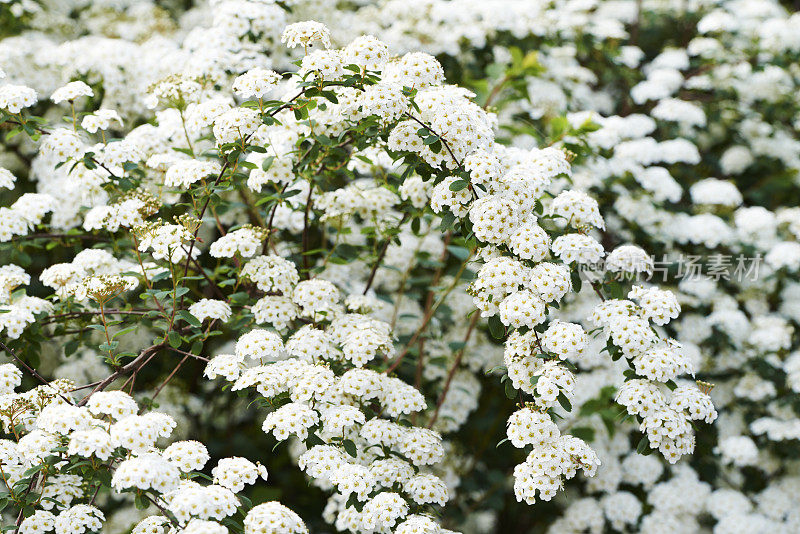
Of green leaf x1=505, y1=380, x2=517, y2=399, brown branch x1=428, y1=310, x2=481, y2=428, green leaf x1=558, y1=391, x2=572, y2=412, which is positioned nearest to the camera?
green leaf x1=558, y1=391, x2=572, y2=412

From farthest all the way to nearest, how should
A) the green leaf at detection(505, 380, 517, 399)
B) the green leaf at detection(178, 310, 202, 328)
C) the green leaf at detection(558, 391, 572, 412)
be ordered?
the green leaf at detection(178, 310, 202, 328)
the green leaf at detection(505, 380, 517, 399)
the green leaf at detection(558, 391, 572, 412)

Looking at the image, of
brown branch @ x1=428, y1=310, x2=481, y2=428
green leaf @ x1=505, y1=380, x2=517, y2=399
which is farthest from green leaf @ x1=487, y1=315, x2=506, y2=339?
brown branch @ x1=428, y1=310, x2=481, y2=428

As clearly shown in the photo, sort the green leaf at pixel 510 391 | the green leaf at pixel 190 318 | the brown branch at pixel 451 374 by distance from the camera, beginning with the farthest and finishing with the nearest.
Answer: the brown branch at pixel 451 374
the green leaf at pixel 190 318
the green leaf at pixel 510 391

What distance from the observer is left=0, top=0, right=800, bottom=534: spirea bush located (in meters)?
2.87

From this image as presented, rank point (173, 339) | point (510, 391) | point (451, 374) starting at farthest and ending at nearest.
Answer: point (451, 374), point (173, 339), point (510, 391)

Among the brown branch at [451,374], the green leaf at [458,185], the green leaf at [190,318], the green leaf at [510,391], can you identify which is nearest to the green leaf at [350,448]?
the green leaf at [510,391]

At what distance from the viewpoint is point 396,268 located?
4555 millimetres

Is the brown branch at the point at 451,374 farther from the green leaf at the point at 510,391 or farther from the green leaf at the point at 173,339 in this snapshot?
the green leaf at the point at 173,339

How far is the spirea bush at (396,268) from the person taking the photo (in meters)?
2.87

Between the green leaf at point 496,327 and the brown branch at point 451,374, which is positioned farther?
the brown branch at point 451,374

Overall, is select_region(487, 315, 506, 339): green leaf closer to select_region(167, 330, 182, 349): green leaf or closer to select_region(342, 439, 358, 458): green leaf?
select_region(342, 439, 358, 458): green leaf

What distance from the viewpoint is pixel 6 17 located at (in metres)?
5.15

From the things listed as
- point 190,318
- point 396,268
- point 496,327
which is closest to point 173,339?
point 190,318

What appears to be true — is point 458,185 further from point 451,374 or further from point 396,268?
point 451,374
